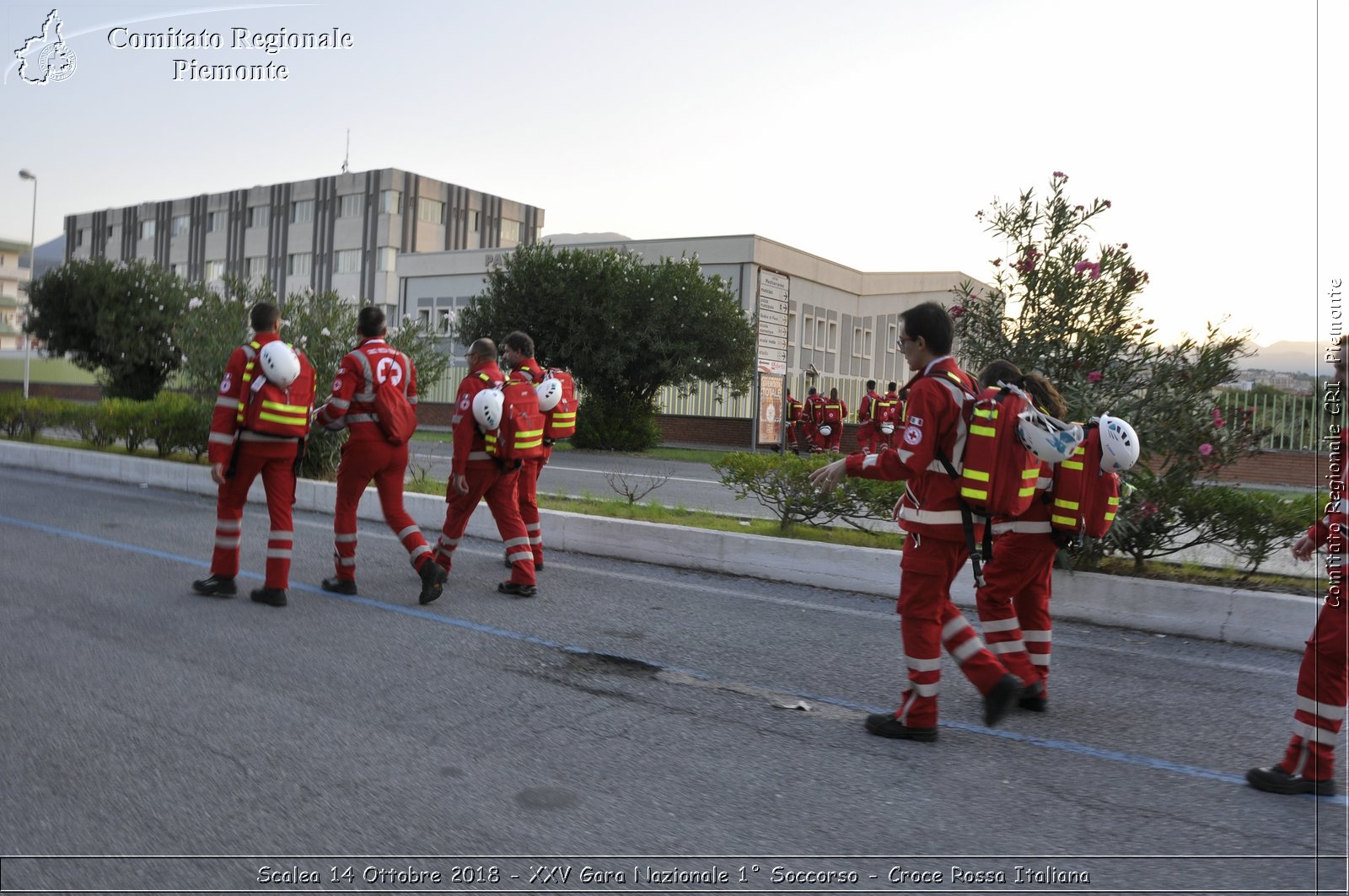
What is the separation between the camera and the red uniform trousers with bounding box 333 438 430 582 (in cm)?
756

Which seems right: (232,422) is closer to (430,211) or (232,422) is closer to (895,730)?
(895,730)

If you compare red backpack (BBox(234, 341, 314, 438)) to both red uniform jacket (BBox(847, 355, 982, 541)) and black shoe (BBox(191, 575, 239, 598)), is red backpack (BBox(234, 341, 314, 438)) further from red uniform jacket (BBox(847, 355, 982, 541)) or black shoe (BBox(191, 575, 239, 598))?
red uniform jacket (BBox(847, 355, 982, 541))

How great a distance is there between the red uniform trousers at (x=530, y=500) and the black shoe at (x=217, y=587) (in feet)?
7.45

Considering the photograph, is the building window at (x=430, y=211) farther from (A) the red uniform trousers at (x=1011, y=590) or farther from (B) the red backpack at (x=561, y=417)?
(A) the red uniform trousers at (x=1011, y=590)

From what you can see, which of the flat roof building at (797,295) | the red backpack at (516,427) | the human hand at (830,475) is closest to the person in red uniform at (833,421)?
the flat roof building at (797,295)

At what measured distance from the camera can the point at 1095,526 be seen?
545 cm

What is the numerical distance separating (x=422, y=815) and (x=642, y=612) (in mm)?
3747

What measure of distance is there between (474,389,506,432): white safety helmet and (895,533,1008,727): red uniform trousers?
3611mm

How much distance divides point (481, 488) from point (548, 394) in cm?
104

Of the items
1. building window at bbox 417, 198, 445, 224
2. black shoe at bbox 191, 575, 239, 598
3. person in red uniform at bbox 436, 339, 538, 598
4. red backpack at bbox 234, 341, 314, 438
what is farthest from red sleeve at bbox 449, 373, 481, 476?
building window at bbox 417, 198, 445, 224

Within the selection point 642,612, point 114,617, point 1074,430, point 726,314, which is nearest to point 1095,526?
point 1074,430

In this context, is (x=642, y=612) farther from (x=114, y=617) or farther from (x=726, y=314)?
(x=726, y=314)

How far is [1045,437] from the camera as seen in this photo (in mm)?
4789

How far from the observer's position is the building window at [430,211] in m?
63.3
